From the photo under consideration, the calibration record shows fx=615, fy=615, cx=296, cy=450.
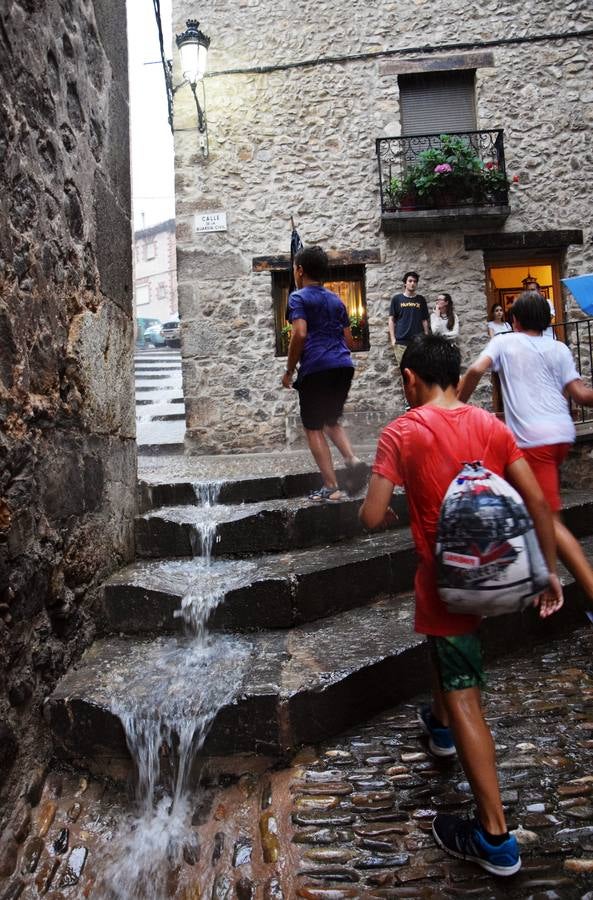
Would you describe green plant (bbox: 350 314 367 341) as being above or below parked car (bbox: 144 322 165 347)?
below

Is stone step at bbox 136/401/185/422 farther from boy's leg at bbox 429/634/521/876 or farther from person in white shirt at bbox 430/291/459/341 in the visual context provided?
boy's leg at bbox 429/634/521/876

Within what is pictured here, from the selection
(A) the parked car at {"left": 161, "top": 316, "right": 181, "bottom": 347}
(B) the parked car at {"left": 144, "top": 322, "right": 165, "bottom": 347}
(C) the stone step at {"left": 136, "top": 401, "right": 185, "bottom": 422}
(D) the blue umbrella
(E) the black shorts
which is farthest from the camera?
(B) the parked car at {"left": 144, "top": 322, "right": 165, "bottom": 347}

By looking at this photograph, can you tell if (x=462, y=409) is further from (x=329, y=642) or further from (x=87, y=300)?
(x=87, y=300)

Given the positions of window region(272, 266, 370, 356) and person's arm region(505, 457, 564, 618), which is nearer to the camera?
person's arm region(505, 457, 564, 618)

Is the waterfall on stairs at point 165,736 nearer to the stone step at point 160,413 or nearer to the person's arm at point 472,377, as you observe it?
the person's arm at point 472,377

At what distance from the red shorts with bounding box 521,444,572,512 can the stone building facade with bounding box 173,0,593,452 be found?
5182mm

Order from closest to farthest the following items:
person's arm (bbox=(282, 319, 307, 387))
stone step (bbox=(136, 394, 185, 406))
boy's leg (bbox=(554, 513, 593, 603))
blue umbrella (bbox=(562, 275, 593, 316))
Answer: boy's leg (bbox=(554, 513, 593, 603)), person's arm (bbox=(282, 319, 307, 387)), blue umbrella (bbox=(562, 275, 593, 316)), stone step (bbox=(136, 394, 185, 406))

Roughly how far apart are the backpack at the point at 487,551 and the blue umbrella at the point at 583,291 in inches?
151

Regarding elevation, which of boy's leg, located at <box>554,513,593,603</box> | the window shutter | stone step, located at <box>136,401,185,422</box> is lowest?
boy's leg, located at <box>554,513,593,603</box>

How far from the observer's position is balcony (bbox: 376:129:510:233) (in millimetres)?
7766

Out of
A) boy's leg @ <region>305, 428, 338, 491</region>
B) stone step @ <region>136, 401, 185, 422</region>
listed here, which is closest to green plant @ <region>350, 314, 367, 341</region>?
stone step @ <region>136, 401, 185, 422</region>

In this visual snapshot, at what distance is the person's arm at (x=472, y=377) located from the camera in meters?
2.75

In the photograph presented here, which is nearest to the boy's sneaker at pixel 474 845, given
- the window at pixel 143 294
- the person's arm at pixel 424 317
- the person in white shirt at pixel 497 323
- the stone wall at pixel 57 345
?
the stone wall at pixel 57 345

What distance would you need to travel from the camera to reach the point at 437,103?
8.30 metres
